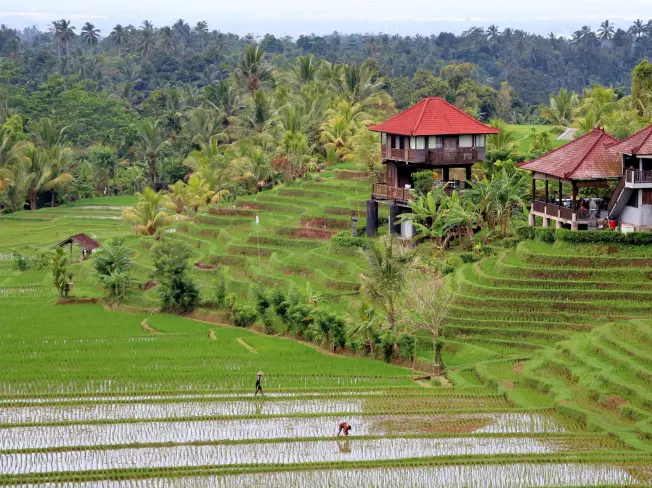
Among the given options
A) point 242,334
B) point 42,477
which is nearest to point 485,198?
point 242,334

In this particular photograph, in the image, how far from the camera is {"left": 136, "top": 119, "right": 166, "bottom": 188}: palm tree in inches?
2854

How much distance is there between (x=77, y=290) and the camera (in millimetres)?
46844

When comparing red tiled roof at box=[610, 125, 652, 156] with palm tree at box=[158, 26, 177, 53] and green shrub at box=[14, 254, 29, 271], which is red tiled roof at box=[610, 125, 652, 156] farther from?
palm tree at box=[158, 26, 177, 53]

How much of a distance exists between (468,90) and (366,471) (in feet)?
198

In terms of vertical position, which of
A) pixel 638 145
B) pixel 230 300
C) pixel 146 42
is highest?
pixel 146 42

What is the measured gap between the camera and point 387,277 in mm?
35188

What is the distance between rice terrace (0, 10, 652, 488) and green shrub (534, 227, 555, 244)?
92 mm

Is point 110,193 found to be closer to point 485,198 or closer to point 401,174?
point 401,174

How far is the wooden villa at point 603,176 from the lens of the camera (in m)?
39.2

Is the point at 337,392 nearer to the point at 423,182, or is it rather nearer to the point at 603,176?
the point at 603,176

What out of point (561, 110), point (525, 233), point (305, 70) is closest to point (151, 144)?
point (305, 70)

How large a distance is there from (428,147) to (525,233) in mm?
7885

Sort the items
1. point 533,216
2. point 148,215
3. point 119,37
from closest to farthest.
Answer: point 533,216 → point 148,215 → point 119,37

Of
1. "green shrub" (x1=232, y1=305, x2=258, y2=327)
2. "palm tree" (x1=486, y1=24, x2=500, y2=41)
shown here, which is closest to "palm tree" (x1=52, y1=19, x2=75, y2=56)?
"palm tree" (x1=486, y1=24, x2=500, y2=41)
